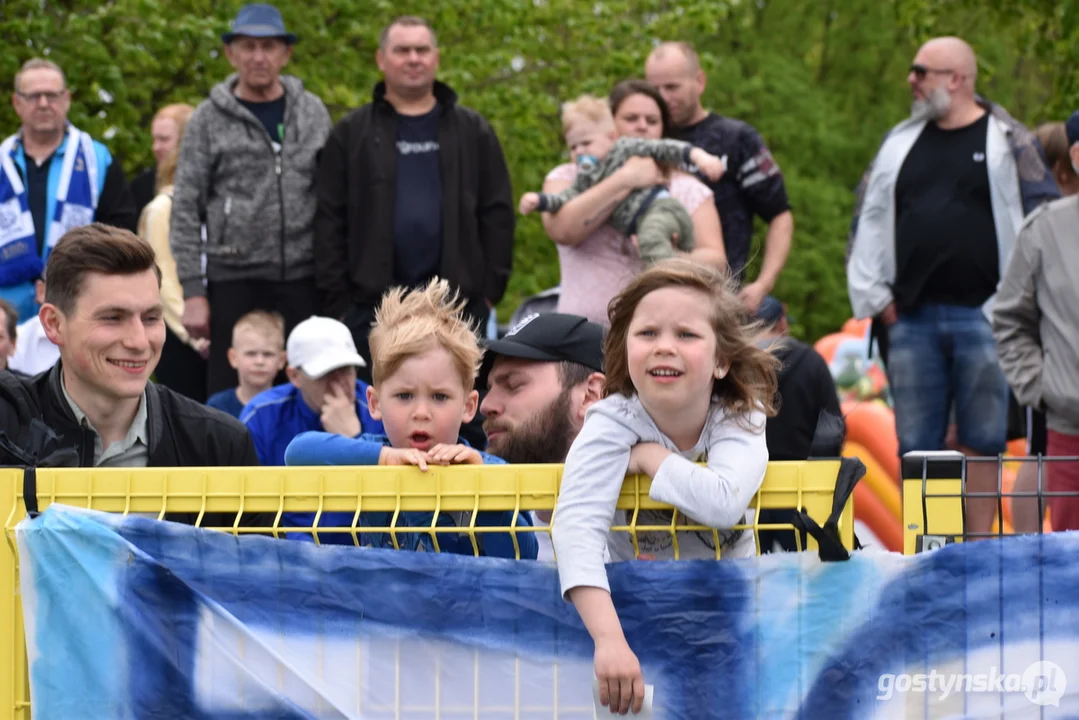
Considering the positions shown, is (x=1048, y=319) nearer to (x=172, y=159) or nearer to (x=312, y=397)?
(x=312, y=397)

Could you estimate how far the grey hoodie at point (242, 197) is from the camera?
848 centimetres

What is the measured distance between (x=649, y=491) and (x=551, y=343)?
183 centimetres

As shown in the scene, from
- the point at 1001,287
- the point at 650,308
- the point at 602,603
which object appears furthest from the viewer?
the point at 1001,287

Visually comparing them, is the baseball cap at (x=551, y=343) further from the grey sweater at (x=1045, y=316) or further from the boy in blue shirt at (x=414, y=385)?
the grey sweater at (x=1045, y=316)

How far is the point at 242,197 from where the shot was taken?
852 cm

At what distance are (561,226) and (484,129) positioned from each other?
1.02 meters

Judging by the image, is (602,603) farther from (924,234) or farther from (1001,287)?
(924,234)

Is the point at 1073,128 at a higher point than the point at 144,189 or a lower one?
lower

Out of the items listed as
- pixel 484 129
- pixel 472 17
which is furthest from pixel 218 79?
pixel 484 129

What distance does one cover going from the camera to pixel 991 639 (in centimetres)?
323

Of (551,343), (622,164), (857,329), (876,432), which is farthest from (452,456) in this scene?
(857,329)

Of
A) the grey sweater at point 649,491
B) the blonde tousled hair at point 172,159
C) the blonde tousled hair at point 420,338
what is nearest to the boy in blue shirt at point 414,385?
the blonde tousled hair at point 420,338

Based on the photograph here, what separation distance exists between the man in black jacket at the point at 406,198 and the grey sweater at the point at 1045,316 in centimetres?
242

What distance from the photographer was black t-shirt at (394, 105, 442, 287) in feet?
26.7
